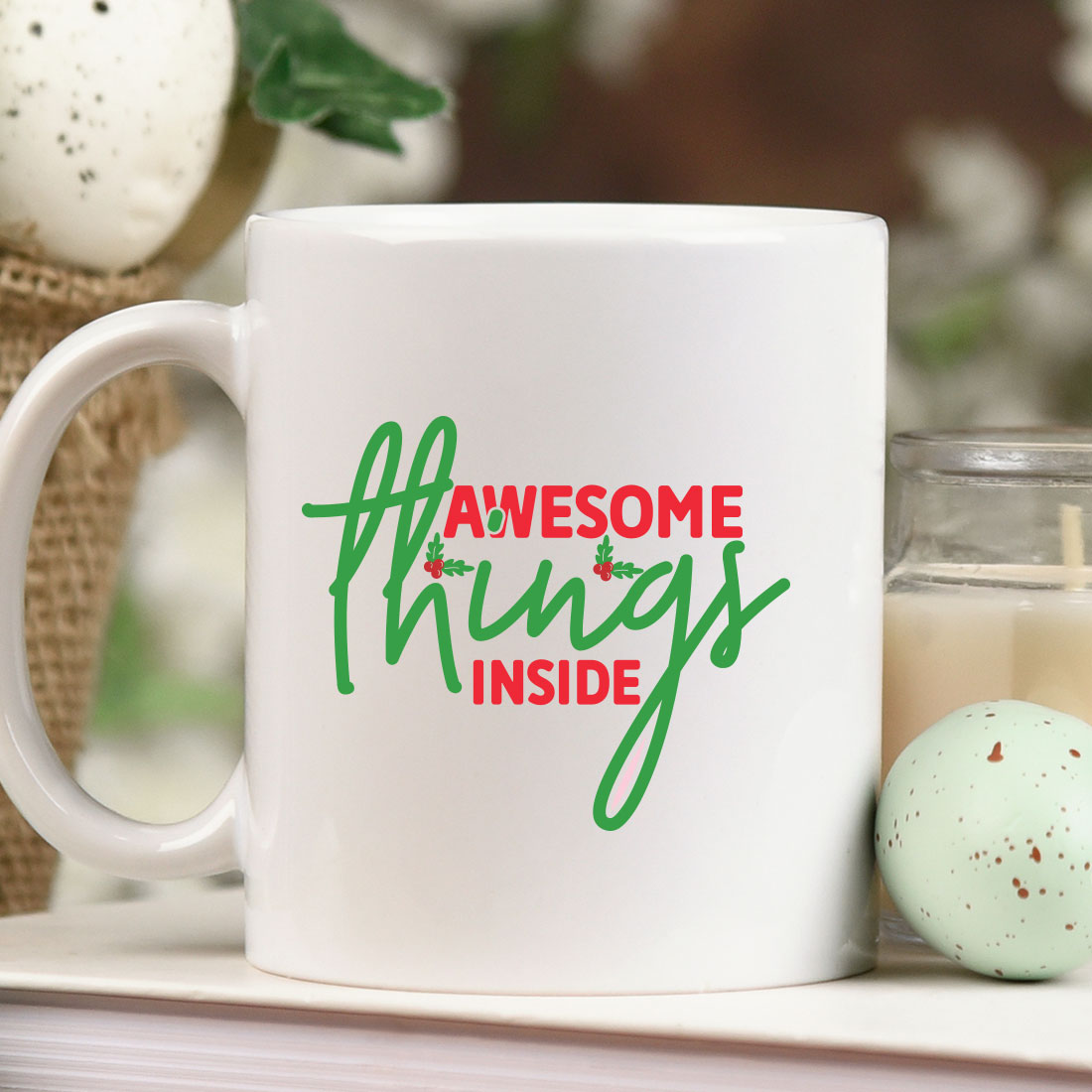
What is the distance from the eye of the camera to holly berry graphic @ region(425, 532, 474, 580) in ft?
1.47

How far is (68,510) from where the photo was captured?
0.66 m

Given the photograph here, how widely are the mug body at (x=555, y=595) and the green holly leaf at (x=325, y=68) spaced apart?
242mm

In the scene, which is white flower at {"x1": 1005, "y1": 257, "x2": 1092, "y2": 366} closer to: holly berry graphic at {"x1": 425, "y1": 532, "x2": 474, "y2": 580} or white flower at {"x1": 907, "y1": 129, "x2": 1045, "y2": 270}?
white flower at {"x1": 907, "y1": 129, "x2": 1045, "y2": 270}

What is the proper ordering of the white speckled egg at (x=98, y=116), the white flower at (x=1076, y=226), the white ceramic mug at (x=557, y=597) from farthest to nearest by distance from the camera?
the white flower at (x=1076, y=226)
the white speckled egg at (x=98, y=116)
the white ceramic mug at (x=557, y=597)

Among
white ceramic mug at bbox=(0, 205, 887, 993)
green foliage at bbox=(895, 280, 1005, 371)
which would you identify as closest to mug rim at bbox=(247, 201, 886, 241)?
white ceramic mug at bbox=(0, 205, 887, 993)

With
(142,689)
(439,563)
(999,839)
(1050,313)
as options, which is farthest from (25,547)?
(1050,313)

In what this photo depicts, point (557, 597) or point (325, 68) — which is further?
point (325, 68)

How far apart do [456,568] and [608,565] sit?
0.04m

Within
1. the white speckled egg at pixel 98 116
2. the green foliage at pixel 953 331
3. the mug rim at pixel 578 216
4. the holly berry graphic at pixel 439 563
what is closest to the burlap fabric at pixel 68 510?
the white speckled egg at pixel 98 116

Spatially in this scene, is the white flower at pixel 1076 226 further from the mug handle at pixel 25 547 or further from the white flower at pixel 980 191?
the mug handle at pixel 25 547

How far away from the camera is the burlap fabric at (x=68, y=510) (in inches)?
24.9

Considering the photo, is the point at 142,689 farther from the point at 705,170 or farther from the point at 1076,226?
the point at 1076,226

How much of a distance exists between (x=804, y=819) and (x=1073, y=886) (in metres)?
0.07

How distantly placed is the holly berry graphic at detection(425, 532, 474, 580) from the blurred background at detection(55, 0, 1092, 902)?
0.43 meters
